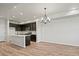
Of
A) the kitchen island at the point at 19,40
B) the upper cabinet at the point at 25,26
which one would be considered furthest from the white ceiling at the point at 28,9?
the kitchen island at the point at 19,40

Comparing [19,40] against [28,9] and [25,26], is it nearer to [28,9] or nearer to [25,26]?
[25,26]

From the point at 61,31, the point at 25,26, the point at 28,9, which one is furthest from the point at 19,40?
the point at 61,31

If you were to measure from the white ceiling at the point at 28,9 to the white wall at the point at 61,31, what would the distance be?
27cm

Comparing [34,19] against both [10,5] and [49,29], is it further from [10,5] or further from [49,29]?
[10,5]

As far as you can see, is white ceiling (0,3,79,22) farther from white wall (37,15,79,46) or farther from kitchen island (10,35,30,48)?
kitchen island (10,35,30,48)

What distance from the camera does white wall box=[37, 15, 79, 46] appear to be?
224 centimetres

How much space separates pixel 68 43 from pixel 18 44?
1.38 metres

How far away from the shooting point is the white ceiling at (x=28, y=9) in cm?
218

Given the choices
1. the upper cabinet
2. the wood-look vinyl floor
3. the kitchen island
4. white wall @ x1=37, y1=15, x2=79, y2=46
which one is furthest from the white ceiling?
the wood-look vinyl floor

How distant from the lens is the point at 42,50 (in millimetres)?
2264

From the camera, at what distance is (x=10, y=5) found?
7.22ft

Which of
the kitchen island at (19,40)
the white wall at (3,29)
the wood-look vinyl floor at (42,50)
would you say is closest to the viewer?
the wood-look vinyl floor at (42,50)

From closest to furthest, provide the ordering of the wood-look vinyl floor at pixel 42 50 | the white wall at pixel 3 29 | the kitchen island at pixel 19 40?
1. the wood-look vinyl floor at pixel 42 50
2. the white wall at pixel 3 29
3. the kitchen island at pixel 19 40

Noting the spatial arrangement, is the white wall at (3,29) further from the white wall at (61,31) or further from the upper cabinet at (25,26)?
the white wall at (61,31)
